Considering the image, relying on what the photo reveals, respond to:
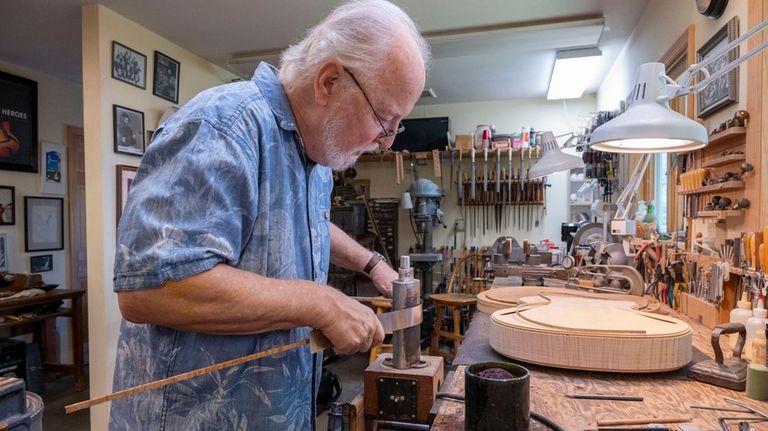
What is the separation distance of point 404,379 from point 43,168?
15.1 ft

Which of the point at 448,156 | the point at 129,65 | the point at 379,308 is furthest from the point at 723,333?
the point at 448,156

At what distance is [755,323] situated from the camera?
121cm

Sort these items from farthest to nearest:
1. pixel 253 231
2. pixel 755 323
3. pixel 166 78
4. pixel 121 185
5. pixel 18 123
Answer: pixel 18 123, pixel 166 78, pixel 121 185, pixel 755 323, pixel 253 231

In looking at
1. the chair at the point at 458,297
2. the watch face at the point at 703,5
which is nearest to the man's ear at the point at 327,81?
the watch face at the point at 703,5

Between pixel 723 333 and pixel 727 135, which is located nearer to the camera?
pixel 723 333

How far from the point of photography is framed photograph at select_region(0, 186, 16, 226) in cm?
386

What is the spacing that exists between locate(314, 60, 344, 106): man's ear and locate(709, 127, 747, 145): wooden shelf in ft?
4.81

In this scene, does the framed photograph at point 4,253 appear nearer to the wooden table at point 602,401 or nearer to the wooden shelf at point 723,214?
the wooden table at point 602,401

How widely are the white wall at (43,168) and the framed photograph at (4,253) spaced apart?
41mm

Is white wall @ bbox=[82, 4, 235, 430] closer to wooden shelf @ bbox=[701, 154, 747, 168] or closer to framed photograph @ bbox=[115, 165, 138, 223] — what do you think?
framed photograph @ bbox=[115, 165, 138, 223]

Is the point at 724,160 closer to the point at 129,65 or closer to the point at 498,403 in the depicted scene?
the point at 498,403

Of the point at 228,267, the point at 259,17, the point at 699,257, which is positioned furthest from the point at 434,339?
the point at 228,267

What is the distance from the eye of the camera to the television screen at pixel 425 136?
5480mm

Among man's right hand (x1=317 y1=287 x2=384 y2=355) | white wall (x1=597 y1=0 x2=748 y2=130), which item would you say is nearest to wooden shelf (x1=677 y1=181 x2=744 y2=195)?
white wall (x1=597 y1=0 x2=748 y2=130)
